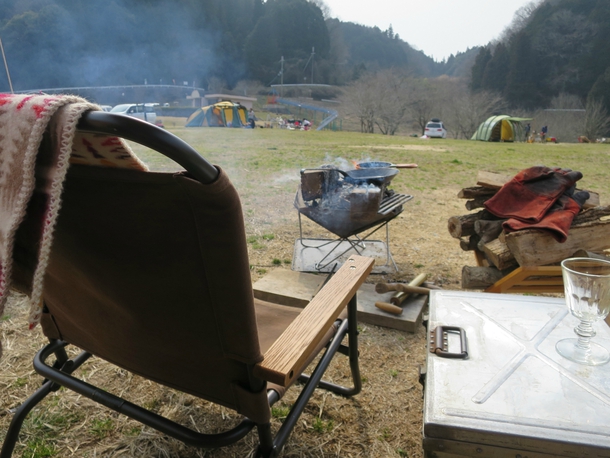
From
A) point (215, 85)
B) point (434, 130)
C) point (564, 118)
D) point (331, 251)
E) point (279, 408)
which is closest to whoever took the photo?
point (279, 408)

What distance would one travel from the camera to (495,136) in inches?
887

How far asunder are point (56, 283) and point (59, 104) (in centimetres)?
61

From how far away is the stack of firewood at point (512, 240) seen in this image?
2.43 m

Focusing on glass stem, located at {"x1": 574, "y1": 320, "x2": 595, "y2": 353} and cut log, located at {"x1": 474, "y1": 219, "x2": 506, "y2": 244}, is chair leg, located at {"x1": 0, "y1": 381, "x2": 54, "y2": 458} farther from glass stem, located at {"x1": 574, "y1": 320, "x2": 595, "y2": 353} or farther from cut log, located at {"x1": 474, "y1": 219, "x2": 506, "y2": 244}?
cut log, located at {"x1": 474, "y1": 219, "x2": 506, "y2": 244}

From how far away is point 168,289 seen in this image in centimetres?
87

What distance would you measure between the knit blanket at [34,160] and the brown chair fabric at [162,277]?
98mm

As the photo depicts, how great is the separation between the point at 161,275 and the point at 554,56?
156 feet

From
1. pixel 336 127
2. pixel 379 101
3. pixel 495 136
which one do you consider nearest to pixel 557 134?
pixel 495 136

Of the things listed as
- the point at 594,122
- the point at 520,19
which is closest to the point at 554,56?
the point at 520,19

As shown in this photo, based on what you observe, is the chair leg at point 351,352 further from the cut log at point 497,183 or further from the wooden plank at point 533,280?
the cut log at point 497,183

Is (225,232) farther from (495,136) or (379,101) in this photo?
(379,101)

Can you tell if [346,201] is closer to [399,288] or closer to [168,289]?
[399,288]

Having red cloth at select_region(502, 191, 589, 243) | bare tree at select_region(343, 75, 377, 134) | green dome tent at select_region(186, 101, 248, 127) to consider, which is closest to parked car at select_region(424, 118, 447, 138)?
bare tree at select_region(343, 75, 377, 134)

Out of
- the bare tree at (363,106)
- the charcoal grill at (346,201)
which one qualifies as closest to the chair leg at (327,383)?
the charcoal grill at (346,201)
